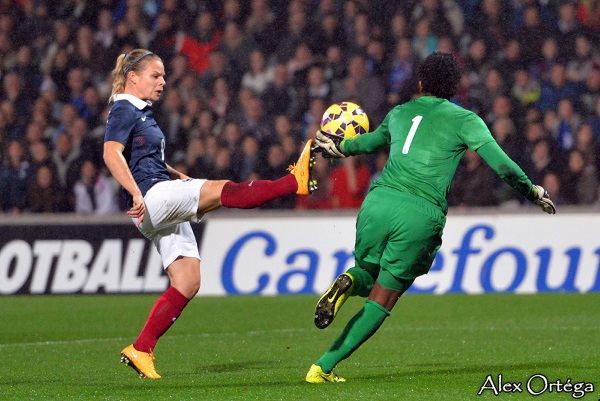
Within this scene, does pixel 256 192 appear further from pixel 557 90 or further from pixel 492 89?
pixel 557 90

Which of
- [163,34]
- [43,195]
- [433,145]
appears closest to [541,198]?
[433,145]

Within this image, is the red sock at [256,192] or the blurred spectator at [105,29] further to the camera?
the blurred spectator at [105,29]

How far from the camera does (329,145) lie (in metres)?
6.47

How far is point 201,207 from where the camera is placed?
21.3 feet

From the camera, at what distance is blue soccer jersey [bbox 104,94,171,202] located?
21.4ft

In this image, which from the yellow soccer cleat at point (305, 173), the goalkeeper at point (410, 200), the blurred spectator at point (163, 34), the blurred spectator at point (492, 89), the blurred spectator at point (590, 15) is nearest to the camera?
the goalkeeper at point (410, 200)

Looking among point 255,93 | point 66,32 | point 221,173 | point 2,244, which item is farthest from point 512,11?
point 2,244

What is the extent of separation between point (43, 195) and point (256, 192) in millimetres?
7931

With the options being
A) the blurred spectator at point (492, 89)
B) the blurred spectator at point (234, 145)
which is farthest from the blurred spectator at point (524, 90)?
the blurred spectator at point (234, 145)

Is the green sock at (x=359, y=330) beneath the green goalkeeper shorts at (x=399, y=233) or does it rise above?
beneath

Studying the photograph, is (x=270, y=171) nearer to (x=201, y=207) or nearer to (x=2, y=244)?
(x=2, y=244)

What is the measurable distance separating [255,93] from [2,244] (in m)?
3.70

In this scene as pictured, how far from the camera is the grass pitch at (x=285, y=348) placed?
6.03m
